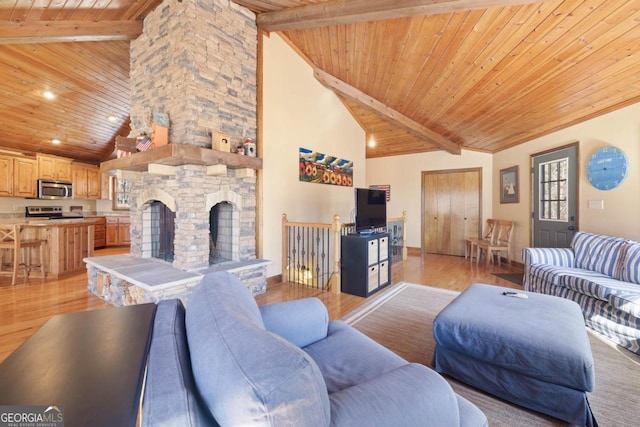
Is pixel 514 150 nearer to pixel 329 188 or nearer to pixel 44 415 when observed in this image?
pixel 329 188

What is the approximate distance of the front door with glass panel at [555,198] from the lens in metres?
4.00

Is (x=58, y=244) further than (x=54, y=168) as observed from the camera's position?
No

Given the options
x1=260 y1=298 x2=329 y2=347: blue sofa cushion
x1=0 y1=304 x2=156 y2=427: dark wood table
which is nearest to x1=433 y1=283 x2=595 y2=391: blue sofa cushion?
x1=260 y1=298 x2=329 y2=347: blue sofa cushion

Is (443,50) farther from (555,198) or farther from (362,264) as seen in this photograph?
(555,198)

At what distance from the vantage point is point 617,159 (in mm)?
3398

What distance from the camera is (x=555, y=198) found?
4.34 meters

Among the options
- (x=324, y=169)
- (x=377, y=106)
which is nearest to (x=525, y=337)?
(x=324, y=169)

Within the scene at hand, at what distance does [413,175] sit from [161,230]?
19.0 ft

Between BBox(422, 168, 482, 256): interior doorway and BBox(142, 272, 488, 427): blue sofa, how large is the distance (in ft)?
19.8

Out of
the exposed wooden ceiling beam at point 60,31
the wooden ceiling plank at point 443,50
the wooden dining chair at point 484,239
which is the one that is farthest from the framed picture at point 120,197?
the wooden dining chair at point 484,239

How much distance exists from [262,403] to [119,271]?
325 centimetres

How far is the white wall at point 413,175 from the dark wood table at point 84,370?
6728 millimetres

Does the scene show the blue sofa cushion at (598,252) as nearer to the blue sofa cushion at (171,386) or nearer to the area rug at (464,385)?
the area rug at (464,385)

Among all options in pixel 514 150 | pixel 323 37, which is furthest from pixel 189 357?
pixel 514 150
